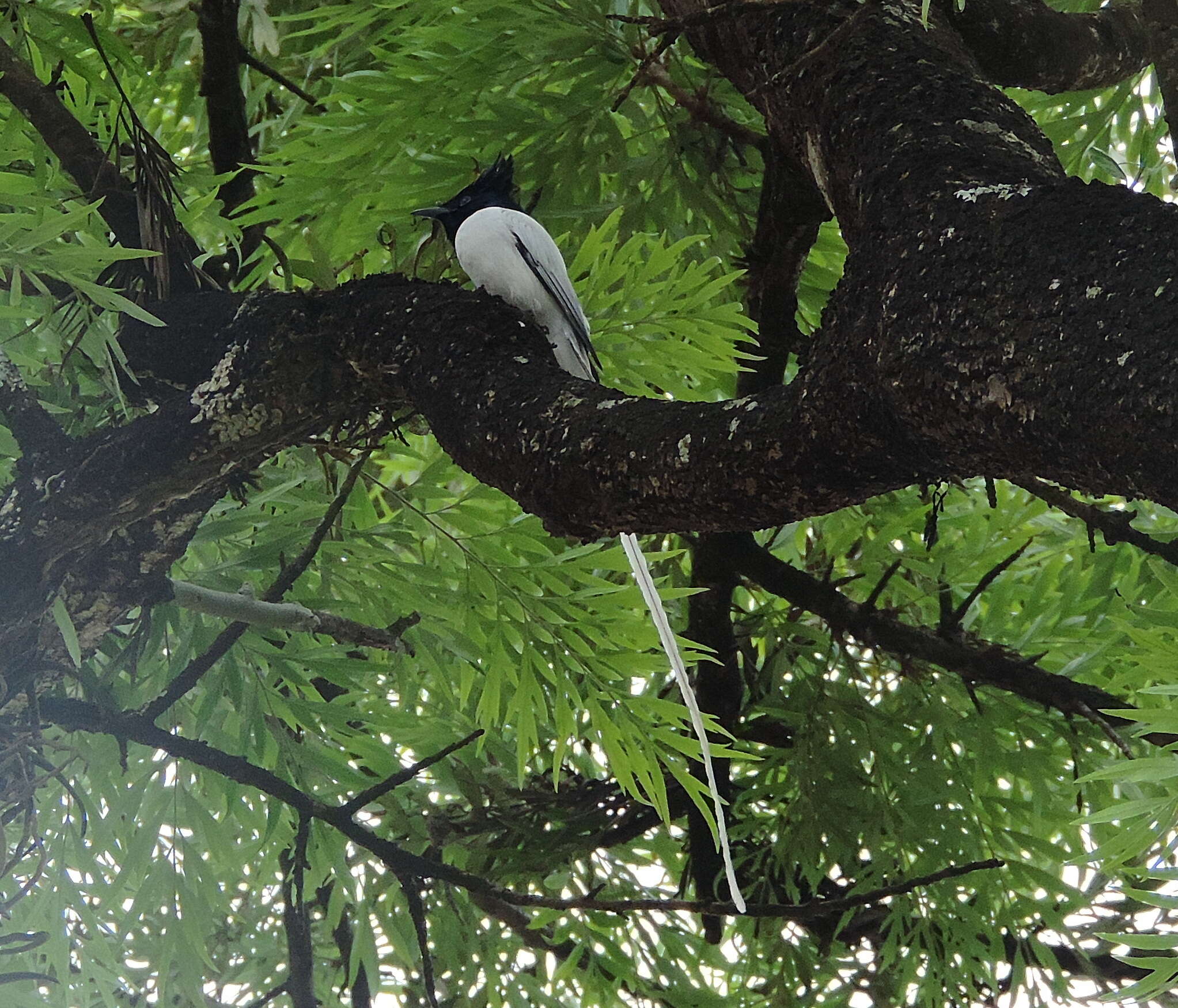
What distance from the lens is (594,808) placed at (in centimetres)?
196

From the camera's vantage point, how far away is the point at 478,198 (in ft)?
5.51

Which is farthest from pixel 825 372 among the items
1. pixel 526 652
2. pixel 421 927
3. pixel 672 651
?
pixel 421 927

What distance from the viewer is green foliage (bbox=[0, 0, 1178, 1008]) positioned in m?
1.45

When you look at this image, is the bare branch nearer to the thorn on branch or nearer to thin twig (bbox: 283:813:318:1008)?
thin twig (bbox: 283:813:318:1008)

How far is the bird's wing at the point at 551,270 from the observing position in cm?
155

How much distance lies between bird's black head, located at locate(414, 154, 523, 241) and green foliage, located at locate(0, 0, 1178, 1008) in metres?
0.04

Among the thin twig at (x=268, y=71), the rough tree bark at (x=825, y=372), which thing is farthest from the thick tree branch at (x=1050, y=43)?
the thin twig at (x=268, y=71)

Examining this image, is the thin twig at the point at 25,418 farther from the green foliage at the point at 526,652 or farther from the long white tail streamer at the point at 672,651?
the long white tail streamer at the point at 672,651

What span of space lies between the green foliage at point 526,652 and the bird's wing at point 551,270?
83 millimetres

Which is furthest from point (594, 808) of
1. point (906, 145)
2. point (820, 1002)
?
point (906, 145)

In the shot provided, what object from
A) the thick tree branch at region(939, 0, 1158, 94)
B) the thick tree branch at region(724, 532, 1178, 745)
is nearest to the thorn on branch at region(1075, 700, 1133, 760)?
the thick tree branch at region(724, 532, 1178, 745)

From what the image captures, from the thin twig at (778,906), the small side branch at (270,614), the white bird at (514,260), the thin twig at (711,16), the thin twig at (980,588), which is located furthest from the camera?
the white bird at (514,260)

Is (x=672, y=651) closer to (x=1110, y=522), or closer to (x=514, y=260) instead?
(x=1110, y=522)

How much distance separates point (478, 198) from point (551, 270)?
6.4 inches
